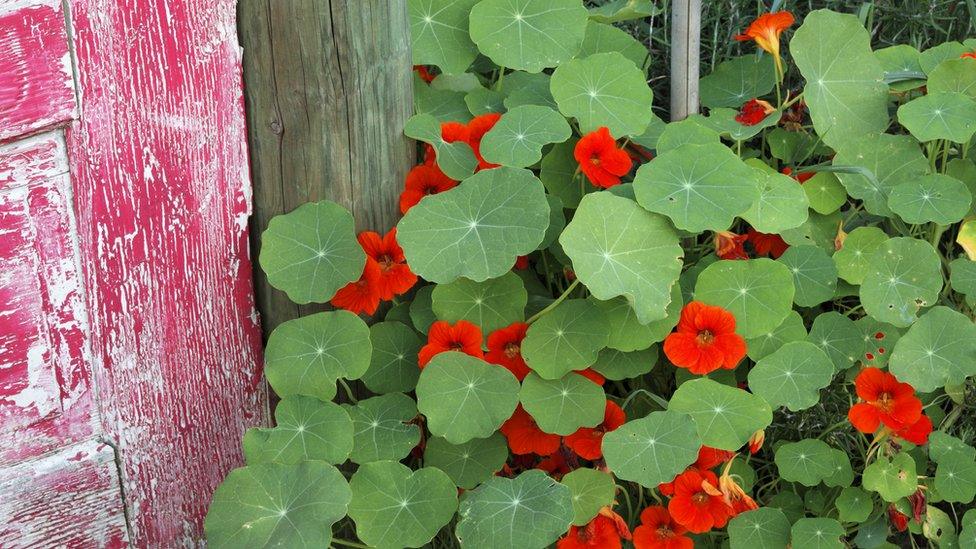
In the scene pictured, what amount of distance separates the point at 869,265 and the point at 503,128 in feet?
2.41

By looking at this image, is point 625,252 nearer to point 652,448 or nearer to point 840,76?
point 652,448

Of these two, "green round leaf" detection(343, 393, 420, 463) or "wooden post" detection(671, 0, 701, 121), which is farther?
"wooden post" detection(671, 0, 701, 121)

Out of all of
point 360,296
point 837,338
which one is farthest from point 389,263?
point 837,338

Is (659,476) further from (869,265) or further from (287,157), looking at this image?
(287,157)

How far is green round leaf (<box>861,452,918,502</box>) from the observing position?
1708 mm

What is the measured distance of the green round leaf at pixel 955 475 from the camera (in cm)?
176

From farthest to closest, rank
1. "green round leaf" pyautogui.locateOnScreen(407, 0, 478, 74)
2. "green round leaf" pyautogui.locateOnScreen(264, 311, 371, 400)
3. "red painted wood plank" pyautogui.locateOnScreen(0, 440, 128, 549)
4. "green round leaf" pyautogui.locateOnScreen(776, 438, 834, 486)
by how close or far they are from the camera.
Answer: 1. "green round leaf" pyautogui.locateOnScreen(407, 0, 478, 74)
2. "green round leaf" pyautogui.locateOnScreen(776, 438, 834, 486)
3. "green round leaf" pyautogui.locateOnScreen(264, 311, 371, 400)
4. "red painted wood plank" pyautogui.locateOnScreen(0, 440, 128, 549)

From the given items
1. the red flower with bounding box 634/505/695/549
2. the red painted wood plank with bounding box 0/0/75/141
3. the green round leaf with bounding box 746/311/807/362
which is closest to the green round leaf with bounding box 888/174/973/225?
the green round leaf with bounding box 746/311/807/362

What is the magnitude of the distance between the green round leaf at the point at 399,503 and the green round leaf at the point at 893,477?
0.74 m

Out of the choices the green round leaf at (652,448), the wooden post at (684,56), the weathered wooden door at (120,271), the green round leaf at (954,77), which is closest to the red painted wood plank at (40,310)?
the weathered wooden door at (120,271)

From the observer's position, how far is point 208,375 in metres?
1.71

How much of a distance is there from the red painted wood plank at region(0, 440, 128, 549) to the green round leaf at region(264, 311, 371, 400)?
0.32 meters

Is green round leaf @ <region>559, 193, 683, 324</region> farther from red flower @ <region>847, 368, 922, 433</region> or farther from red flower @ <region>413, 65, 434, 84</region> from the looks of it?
red flower @ <region>413, 65, 434, 84</region>

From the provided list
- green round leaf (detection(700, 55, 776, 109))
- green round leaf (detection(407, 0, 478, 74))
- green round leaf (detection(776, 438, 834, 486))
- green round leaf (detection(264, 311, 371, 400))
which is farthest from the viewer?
green round leaf (detection(700, 55, 776, 109))
